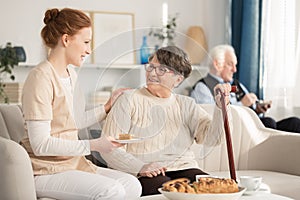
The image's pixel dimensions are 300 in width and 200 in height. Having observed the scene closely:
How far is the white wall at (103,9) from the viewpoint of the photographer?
19.5 ft

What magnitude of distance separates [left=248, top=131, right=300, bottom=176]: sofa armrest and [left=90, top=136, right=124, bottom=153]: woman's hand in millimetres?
1486

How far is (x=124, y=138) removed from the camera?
2.41m

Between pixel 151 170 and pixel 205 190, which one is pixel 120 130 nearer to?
pixel 151 170

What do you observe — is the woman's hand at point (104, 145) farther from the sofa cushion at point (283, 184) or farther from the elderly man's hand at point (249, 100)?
the elderly man's hand at point (249, 100)

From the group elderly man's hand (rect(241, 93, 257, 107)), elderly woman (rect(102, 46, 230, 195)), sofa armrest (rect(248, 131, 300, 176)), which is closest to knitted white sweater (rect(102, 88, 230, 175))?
elderly woman (rect(102, 46, 230, 195))

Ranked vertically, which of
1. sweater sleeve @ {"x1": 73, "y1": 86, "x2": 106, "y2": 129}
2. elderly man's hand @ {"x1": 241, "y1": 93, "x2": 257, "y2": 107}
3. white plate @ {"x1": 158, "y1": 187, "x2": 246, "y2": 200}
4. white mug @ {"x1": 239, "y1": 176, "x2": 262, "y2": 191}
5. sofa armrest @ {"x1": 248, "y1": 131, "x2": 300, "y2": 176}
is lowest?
sofa armrest @ {"x1": 248, "y1": 131, "x2": 300, "y2": 176}

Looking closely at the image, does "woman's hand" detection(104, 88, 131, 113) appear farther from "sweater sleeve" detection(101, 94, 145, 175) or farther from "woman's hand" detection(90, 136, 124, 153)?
"woman's hand" detection(90, 136, 124, 153)

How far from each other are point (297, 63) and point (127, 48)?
11.5 feet

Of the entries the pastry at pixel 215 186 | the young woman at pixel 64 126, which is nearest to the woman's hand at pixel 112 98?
the young woman at pixel 64 126

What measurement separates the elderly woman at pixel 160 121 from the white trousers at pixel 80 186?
91mm

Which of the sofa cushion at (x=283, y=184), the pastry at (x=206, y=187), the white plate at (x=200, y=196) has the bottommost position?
the sofa cushion at (x=283, y=184)

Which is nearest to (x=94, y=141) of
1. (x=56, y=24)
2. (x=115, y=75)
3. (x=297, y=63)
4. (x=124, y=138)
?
(x=124, y=138)

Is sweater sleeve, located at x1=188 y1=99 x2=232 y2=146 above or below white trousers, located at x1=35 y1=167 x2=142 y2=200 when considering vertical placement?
above

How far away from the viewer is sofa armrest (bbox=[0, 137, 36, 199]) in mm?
2273
